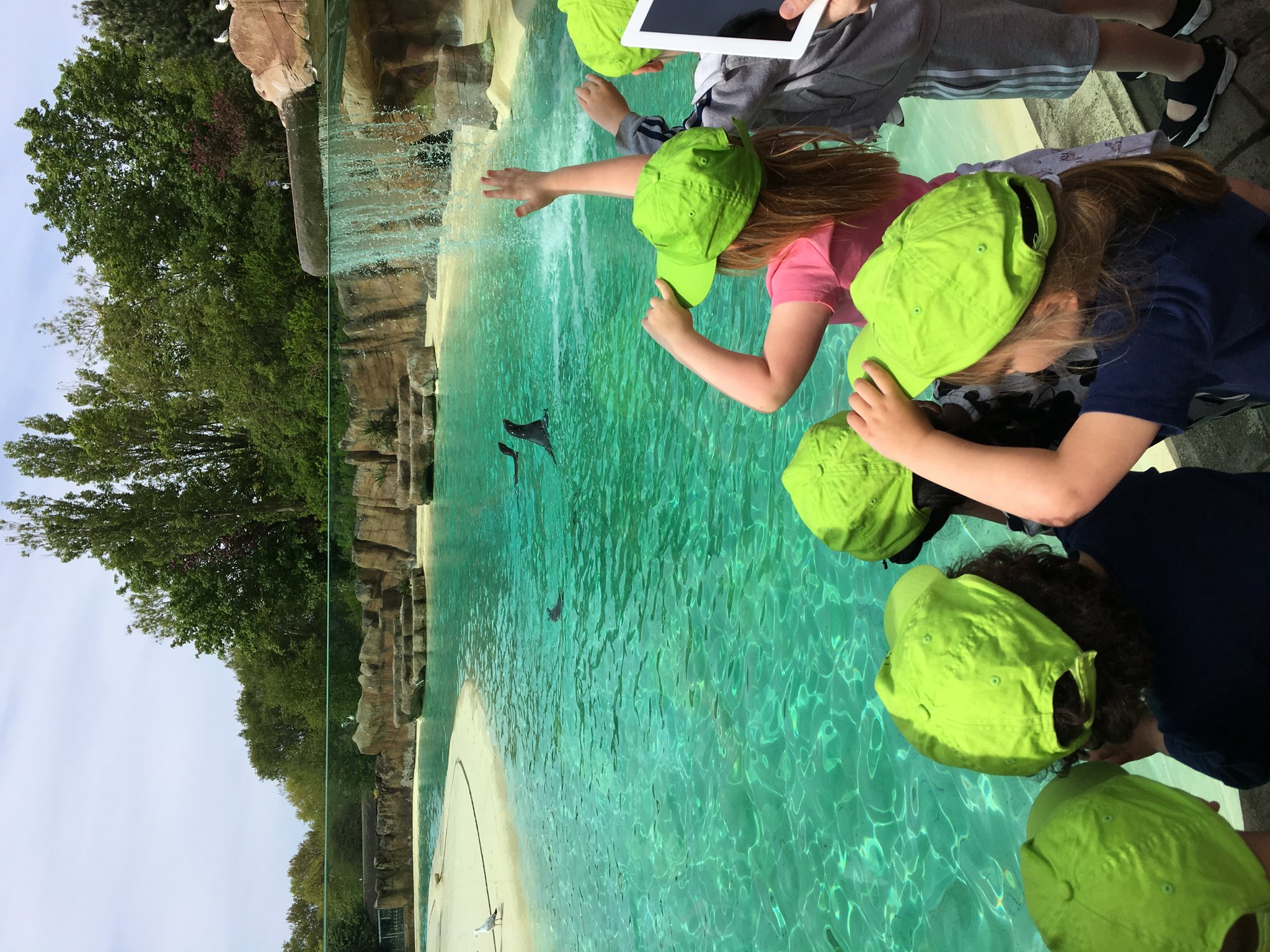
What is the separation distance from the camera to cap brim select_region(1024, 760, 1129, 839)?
153 centimetres

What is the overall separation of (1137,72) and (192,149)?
1685 centimetres

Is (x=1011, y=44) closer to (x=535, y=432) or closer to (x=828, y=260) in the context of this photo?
(x=828, y=260)

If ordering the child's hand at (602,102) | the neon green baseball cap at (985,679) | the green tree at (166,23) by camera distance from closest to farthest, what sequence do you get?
the neon green baseball cap at (985,679), the child's hand at (602,102), the green tree at (166,23)

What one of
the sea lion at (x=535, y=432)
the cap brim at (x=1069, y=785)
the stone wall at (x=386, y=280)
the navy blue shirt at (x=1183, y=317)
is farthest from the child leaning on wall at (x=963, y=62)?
the stone wall at (x=386, y=280)

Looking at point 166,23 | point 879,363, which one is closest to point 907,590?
point 879,363

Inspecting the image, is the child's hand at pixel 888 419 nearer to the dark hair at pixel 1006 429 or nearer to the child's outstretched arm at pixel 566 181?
the dark hair at pixel 1006 429

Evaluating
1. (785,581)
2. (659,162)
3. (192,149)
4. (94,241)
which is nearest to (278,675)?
(94,241)

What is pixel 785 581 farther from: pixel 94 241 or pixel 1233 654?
pixel 94 241

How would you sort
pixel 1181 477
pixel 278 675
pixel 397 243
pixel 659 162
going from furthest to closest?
pixel 278 675
pixel 397 243
pixel 659 162
pixel 1181 477

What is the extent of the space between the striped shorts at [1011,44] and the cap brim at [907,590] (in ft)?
4.71

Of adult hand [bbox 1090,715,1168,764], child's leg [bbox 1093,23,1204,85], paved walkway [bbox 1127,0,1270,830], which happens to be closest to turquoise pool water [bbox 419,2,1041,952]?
adult hand [bbox 1090,715,1168,764]

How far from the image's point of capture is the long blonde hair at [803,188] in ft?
6.89

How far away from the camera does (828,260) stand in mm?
2150

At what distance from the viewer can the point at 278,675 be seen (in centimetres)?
1756
